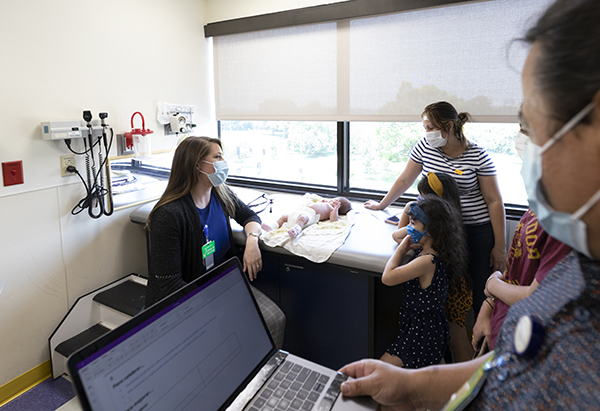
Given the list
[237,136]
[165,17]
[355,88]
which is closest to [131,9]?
[165,17]

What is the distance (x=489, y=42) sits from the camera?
7.08ft

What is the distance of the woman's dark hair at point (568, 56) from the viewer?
410 mm

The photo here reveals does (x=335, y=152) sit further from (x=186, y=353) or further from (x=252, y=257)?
(x=186, y=353)

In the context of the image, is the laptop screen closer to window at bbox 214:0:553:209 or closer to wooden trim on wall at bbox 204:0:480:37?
window at bbox 214:0:553:209

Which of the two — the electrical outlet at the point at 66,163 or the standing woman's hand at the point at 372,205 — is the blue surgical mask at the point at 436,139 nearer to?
the standing woman's hand at the point at 372,205

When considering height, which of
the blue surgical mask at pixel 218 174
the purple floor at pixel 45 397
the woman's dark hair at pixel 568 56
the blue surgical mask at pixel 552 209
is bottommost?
the purple floor at pixel 45 397

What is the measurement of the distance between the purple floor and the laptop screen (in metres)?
1.61

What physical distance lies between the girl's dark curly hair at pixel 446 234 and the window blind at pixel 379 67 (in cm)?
79

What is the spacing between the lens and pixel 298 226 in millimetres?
2066

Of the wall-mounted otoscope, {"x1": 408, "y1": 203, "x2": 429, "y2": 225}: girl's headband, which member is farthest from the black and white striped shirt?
the wall-mounted otoscope

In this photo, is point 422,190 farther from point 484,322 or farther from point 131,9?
point 131,9

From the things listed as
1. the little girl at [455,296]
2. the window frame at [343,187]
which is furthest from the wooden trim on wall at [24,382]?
the little girl at [455,296]

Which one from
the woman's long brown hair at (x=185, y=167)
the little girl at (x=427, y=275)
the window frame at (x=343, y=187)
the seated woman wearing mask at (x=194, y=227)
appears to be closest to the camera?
the little girl at (x=427, y=275)

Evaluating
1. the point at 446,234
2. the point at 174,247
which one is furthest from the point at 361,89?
the point at 174,247
